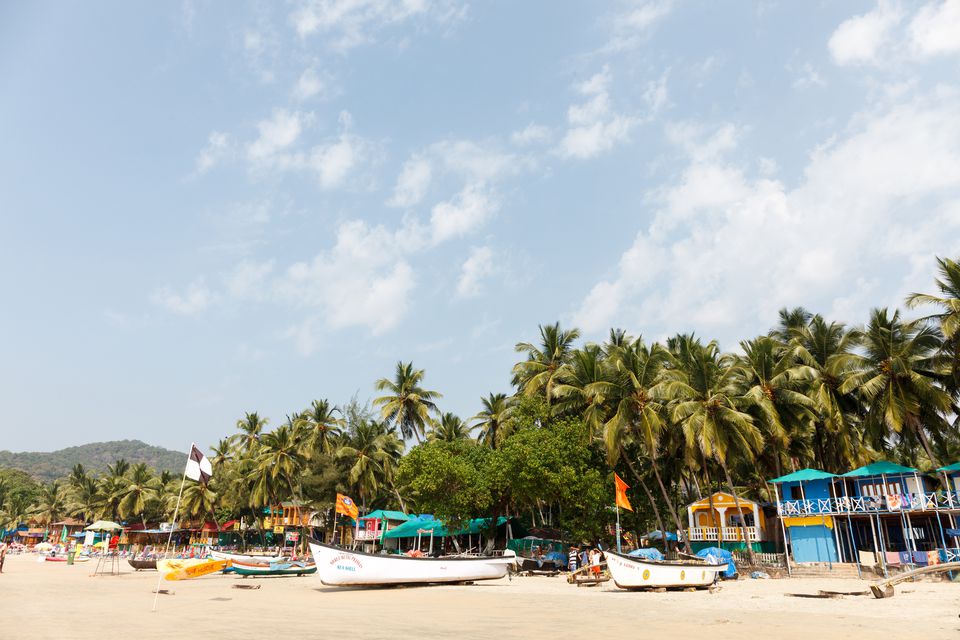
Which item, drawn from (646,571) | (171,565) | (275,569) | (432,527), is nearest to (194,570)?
(171,565)

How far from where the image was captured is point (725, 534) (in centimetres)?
3256

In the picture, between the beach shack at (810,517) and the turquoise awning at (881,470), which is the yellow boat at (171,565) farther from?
the turquoise awning at (881,470)

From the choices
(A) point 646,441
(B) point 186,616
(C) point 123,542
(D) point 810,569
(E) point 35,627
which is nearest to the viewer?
(E) point 35,627

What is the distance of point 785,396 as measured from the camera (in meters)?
31.8

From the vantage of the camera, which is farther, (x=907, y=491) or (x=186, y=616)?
(x=907, y=491)

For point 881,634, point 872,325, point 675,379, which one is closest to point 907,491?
point 872,325

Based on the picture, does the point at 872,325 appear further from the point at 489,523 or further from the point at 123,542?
the point at 123,542

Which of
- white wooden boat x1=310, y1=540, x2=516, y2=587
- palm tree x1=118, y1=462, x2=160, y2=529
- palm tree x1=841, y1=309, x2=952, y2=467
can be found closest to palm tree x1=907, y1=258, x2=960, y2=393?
palm tree x1=841, y1=309, x2=952, y2=467

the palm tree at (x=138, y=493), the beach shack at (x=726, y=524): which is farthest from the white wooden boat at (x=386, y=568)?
the palm tree at (x=138, y=493)

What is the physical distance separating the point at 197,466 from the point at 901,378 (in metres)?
30.2

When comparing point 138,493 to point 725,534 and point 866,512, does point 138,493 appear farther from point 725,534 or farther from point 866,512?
point 866,512

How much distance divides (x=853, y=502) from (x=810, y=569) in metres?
3.78

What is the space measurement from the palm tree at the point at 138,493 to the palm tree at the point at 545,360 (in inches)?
2057

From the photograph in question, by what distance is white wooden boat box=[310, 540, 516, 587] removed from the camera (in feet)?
72.3
